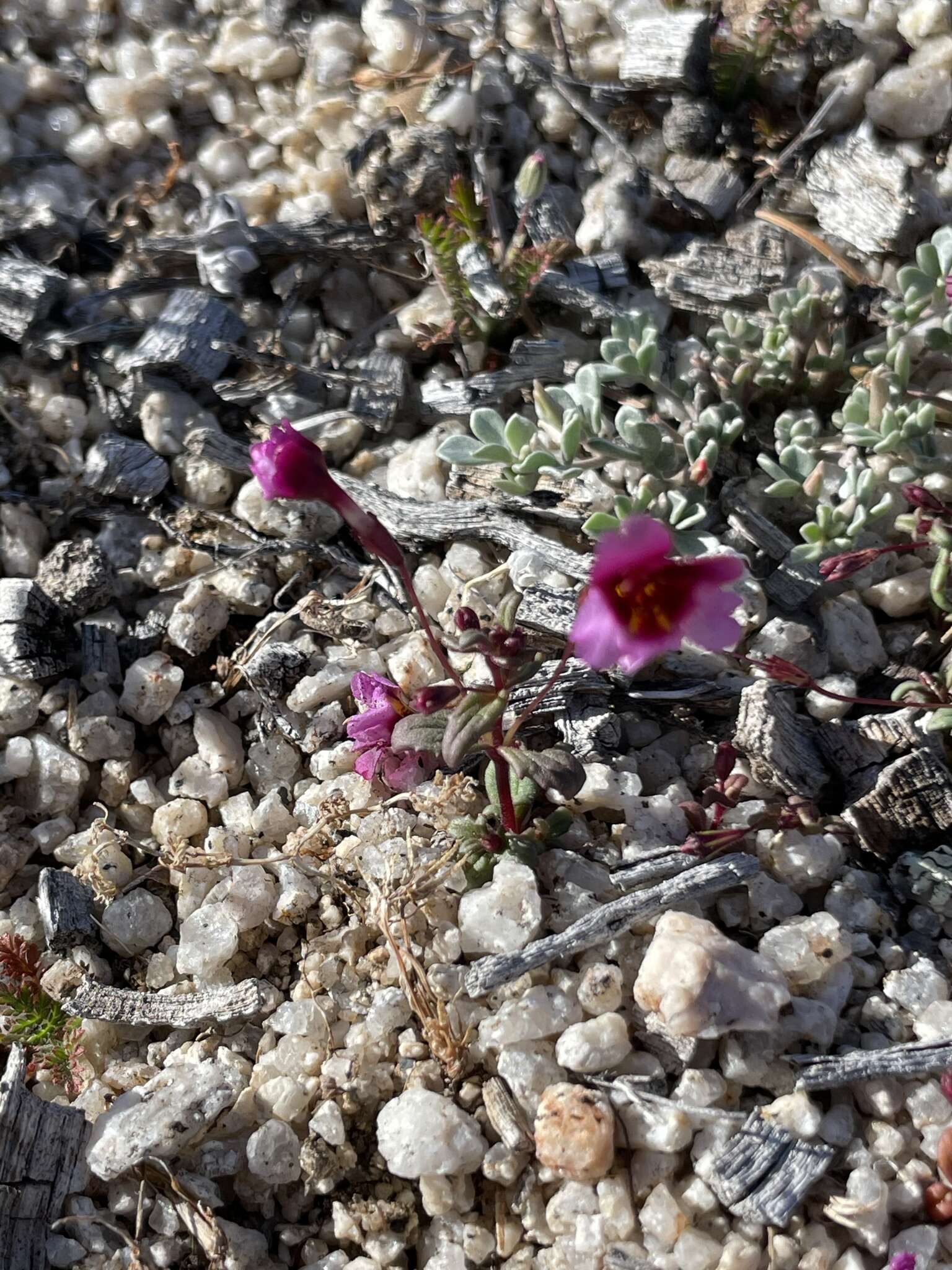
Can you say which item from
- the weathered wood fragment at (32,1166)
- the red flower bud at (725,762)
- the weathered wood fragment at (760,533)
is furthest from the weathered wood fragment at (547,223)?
the weathered wood fragment at (32,1166)

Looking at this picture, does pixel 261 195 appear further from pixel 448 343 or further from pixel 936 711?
pixel 936 711

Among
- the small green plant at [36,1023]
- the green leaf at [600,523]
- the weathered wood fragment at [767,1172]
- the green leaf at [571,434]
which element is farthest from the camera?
the green leaf at [571,434]

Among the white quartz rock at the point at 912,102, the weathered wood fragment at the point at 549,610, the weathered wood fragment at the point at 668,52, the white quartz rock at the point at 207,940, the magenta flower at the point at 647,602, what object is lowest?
the white quartz rock at the point at 207,940

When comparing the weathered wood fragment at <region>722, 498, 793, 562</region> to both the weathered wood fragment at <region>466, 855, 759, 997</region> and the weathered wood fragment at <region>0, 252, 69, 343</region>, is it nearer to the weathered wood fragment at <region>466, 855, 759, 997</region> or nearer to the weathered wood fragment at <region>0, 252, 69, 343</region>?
the weathered wood fragment at <region>466, 855, 759, 997</region>

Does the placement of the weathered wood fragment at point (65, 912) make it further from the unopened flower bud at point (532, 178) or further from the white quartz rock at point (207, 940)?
the unopened flower bud at point (532, 178)

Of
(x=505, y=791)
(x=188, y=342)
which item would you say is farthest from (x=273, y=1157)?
(x=188, y=342)

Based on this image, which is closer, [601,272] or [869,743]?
[869,743]

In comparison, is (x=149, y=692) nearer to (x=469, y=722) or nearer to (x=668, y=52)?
(x=469, y=722)
